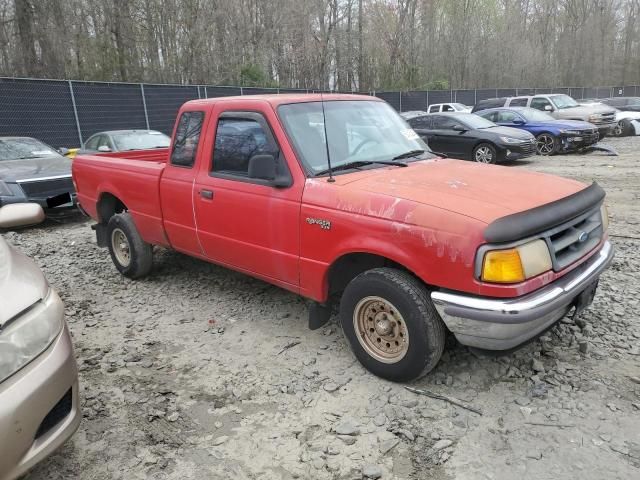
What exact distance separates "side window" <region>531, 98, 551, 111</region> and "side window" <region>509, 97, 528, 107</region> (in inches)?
11.4

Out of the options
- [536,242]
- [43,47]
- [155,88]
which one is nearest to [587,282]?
[536,242]

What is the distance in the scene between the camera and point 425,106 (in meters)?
30.7

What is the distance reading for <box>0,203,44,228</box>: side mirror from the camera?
323cm

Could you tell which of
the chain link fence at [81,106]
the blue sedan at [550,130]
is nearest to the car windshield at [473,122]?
the blue sedan at [550,130]

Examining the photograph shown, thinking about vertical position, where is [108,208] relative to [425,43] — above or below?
below

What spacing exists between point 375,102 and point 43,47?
2003 cm

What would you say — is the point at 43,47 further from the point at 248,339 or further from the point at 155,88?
the point at 248,339

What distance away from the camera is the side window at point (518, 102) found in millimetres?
19531

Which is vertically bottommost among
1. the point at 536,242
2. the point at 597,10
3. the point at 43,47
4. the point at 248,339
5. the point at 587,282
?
the point at 248,339

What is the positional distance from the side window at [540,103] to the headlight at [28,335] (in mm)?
19907

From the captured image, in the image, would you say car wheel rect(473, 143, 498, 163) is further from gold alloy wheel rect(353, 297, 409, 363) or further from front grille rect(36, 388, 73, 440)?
front grille rect(36, 388, 73, 440)

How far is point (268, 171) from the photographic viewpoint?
3.50 meters

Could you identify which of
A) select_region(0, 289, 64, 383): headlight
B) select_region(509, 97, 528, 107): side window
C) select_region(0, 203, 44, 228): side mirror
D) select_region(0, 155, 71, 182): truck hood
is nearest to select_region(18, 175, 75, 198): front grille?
select_region(0, 155, 71, 182): truck hood

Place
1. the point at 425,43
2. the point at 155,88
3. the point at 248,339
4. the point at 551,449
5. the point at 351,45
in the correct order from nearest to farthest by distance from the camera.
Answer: the point at 551,449, the point at 248,339, the point at 155,88, the point at 351,45, the point at 425,43
